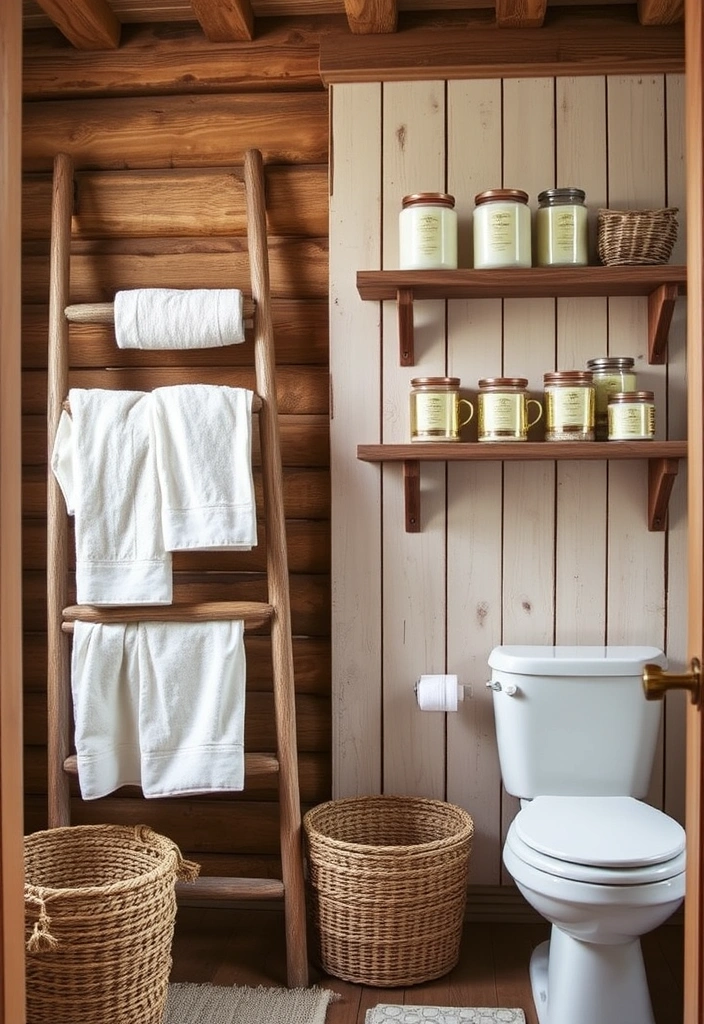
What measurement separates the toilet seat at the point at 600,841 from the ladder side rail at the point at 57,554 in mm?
1000

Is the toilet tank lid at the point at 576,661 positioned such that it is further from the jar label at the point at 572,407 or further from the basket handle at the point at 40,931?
the basket handle at the point at 40,931

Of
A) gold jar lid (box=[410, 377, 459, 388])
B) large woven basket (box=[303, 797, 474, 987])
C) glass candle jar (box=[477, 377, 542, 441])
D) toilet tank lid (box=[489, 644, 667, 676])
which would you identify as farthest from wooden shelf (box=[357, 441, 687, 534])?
large woven basket (box=[303, 797, 474, 987])

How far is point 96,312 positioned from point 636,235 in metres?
1.22

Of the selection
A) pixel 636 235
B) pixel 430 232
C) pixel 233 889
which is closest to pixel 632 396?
pixel 636 235

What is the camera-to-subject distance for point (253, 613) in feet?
7.75

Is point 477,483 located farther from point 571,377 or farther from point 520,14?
point 520,14

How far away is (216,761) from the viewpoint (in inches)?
91.7

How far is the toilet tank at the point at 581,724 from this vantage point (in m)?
2.32

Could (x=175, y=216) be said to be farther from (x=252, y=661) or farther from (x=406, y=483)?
(x=252, y=661)

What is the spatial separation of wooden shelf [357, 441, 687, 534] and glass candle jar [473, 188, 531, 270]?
411 mm

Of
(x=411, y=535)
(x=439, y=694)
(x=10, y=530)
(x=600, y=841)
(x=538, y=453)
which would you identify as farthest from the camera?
(x=411, y=535)

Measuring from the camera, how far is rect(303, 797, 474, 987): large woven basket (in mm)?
A: 2225

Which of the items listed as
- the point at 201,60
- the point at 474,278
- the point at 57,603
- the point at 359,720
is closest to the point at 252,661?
the point at 359,720

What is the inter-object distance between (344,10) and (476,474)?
44.4 inches
